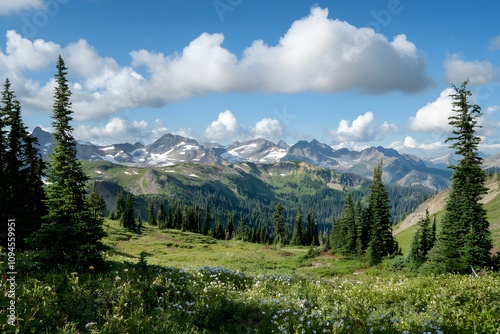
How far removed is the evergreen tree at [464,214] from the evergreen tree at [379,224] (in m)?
21.1

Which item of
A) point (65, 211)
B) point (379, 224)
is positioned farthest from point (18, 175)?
point (379, 224)

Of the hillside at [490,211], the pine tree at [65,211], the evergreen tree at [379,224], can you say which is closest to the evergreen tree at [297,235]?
the hillside at [490,211]

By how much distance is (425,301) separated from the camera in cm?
945

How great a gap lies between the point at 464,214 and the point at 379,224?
84.9 ft

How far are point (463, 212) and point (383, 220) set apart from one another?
85.1 ft

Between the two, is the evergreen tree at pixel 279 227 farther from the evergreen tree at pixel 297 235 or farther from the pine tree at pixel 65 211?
the pine tree at pixel 65 211

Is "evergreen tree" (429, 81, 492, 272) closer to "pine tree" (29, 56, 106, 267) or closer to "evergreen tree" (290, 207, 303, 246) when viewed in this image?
"pine tree" (29, 56, 106, 267)

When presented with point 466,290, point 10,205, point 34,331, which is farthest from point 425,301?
point 10,205

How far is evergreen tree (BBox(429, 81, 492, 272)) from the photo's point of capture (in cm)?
2680

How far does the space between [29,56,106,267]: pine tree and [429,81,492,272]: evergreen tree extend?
28.2m

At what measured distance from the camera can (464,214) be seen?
28672mm

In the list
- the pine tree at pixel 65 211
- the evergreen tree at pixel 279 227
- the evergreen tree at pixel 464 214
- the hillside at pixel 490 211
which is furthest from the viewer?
the evergreen tree at pixel 279 227

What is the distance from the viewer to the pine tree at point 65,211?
1599cm

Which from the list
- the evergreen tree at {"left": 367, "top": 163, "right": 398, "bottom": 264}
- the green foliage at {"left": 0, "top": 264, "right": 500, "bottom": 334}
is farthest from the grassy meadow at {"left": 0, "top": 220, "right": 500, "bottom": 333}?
the evergreen tree at {"left": 367, "top": 163, "right": 398, "bottom": 264}
